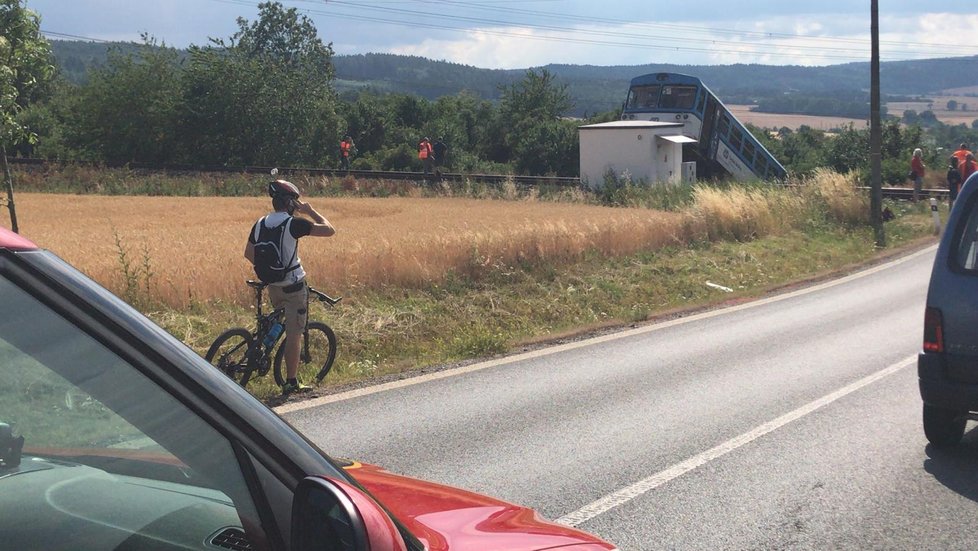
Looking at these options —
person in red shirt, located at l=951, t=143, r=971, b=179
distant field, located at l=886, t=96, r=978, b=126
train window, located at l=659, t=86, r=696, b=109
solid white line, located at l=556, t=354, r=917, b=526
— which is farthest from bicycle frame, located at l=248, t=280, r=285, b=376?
distant field, located at l=886, t=96, r=978, b=126

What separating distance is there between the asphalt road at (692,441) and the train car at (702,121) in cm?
2404

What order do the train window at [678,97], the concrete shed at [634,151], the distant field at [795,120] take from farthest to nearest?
the distant field at [795,120], the train window at [678,97], the concrete shed at [634,151]

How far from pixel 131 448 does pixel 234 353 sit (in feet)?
25.1

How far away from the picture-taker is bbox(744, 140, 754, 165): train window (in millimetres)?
36969

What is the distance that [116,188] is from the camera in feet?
128

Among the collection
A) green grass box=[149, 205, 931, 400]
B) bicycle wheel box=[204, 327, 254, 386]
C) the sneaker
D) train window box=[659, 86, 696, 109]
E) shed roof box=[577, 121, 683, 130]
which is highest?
train window box=[659, 86, 696, 109]

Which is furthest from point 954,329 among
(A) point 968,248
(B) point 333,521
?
(B) point 333,521

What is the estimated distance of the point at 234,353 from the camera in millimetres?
9508

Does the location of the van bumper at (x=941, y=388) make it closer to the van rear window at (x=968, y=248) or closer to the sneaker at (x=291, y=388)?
the van rear window at (x=968, y=248)

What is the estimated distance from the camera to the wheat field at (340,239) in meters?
14.4

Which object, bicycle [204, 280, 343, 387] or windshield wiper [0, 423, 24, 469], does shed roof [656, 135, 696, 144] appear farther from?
windshield wiper [0, 423, 24, 469]

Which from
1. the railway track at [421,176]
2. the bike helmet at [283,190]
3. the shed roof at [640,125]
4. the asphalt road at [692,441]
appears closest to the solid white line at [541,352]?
the asphalt road at [692,441]

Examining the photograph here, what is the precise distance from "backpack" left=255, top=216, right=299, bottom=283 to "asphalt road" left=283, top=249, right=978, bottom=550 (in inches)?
48.0

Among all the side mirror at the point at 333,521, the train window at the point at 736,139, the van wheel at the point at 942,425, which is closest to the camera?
the side mirror at the point at 333,521
